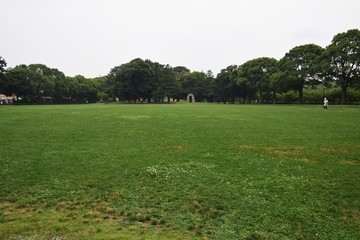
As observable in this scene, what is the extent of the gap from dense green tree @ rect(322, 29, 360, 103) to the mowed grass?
166ft

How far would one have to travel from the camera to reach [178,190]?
28.9 ft

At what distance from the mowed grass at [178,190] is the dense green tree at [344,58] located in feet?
166

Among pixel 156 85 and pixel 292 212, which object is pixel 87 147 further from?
pixel 156 85

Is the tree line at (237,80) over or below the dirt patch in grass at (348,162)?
over

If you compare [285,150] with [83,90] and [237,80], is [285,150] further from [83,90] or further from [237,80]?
[83,90]

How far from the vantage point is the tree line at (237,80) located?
197ft

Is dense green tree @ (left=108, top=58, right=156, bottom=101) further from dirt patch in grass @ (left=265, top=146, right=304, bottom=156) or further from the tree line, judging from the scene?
dirt patch in grass @ (left=265, top=146, right=304, bottom=156)

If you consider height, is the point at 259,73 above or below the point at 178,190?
above

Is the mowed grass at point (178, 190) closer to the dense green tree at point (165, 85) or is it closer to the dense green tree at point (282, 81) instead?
the dense green tree at point (282, 81)

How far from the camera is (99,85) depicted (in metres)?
136

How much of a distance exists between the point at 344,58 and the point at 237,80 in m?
40.4

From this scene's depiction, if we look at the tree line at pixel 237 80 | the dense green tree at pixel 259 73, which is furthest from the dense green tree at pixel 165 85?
the dense green tree at pixel 259 73

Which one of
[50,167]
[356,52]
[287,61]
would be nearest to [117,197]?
[50,167]

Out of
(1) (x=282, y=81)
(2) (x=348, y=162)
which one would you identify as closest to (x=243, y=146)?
(2) (x=348, y=162)
